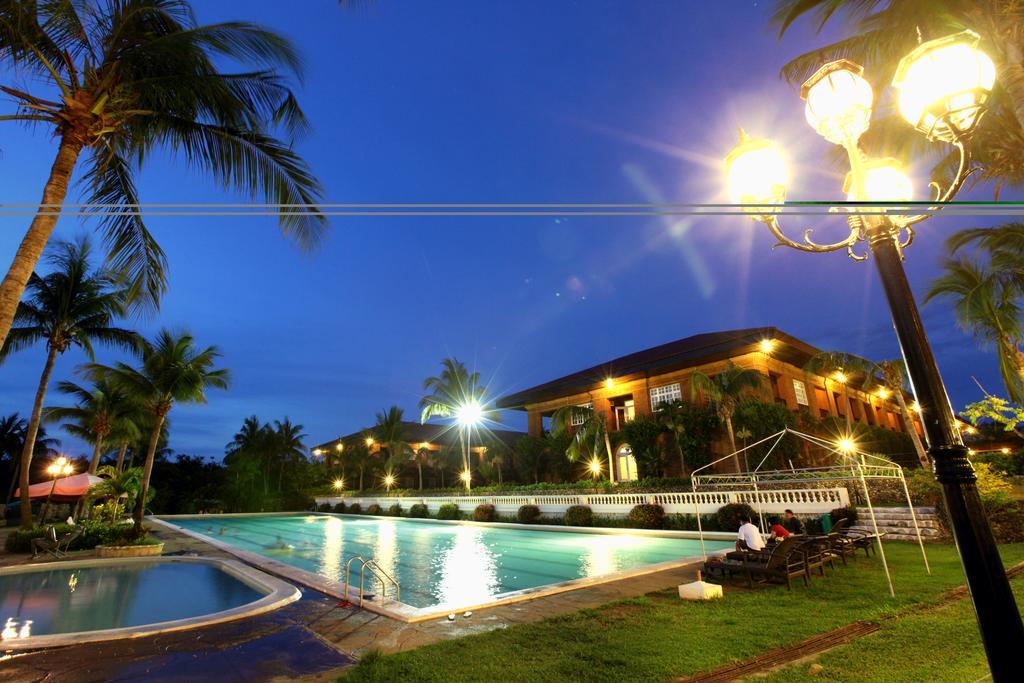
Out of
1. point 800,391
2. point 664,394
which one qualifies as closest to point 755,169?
point 664,394

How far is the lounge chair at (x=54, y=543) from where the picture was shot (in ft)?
48.5

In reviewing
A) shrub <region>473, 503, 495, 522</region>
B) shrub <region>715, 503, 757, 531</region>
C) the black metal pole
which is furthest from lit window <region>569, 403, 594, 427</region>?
the black metal pole

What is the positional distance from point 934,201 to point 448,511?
97.2ft

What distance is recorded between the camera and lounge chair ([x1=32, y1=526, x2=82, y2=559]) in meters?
14.8

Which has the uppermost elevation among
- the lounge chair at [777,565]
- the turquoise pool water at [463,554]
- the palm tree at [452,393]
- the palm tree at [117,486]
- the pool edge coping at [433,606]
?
the palm tree at [452,393]

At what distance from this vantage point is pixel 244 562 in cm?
1348

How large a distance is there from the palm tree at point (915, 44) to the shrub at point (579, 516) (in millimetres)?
17892

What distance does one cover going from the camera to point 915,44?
30.3 feet

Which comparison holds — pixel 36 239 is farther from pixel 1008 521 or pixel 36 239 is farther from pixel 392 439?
pixel 392 439

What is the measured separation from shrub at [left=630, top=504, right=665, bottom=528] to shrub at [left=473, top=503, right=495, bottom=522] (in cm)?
983

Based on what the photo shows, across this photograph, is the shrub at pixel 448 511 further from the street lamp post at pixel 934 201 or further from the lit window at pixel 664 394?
the street lamp post at pixel 934 201

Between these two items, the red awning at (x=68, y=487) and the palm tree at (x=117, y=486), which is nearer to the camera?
the red awning at (x=68, y=487)

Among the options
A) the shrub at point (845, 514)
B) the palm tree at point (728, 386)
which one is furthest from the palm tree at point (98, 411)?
the shrub at point (845, 514)

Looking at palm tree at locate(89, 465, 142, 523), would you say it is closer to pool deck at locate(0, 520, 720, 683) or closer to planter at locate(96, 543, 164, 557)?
planter at locate(96, 543, 164, 557)
